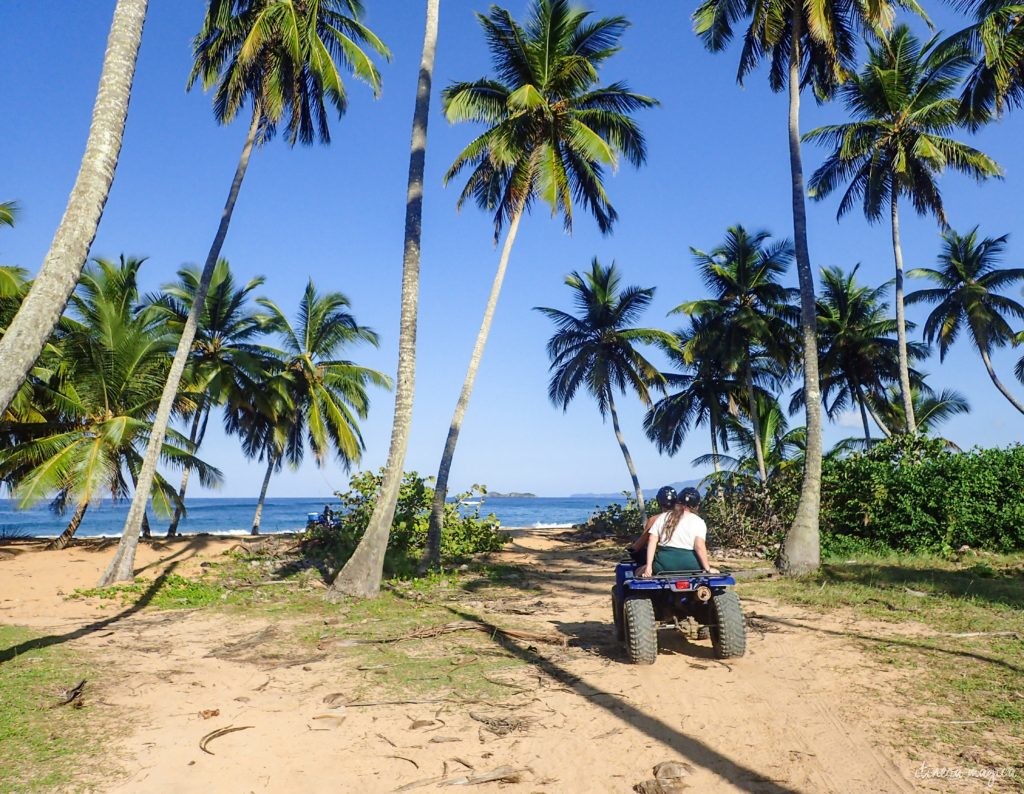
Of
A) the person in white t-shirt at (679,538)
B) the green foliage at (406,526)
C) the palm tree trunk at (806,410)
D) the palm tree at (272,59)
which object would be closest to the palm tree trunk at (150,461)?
the palm tree at (272,59)

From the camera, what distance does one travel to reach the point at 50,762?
15.3 ft

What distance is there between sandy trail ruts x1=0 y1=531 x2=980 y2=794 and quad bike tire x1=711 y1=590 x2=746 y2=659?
186 mm

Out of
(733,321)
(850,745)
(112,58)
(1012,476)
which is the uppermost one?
(733,321)

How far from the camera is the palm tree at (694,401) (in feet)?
98.4

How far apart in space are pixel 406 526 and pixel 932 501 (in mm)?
12639

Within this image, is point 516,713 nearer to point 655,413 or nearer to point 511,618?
point 511,618

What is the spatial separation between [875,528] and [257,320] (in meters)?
21.0

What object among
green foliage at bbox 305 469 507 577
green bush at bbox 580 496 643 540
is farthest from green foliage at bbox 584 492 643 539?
green foliage at bbox 305 469 507 577

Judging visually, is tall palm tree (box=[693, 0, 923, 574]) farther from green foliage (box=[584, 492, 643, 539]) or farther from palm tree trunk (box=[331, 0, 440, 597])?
green foliage (box=[584, 492, 643, 539])

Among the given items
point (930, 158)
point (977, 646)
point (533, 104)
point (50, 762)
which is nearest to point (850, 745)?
point (977, 646)

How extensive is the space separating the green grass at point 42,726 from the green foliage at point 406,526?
8508 mm

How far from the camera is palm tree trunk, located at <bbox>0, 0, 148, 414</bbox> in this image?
5.85m

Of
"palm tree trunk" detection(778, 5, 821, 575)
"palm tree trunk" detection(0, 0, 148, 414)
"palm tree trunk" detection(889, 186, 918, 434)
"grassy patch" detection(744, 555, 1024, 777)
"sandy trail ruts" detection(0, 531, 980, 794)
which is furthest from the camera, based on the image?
"palm tree trunk" detection(889, 186, 918, 434)

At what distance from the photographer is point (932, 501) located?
51.3 feet
